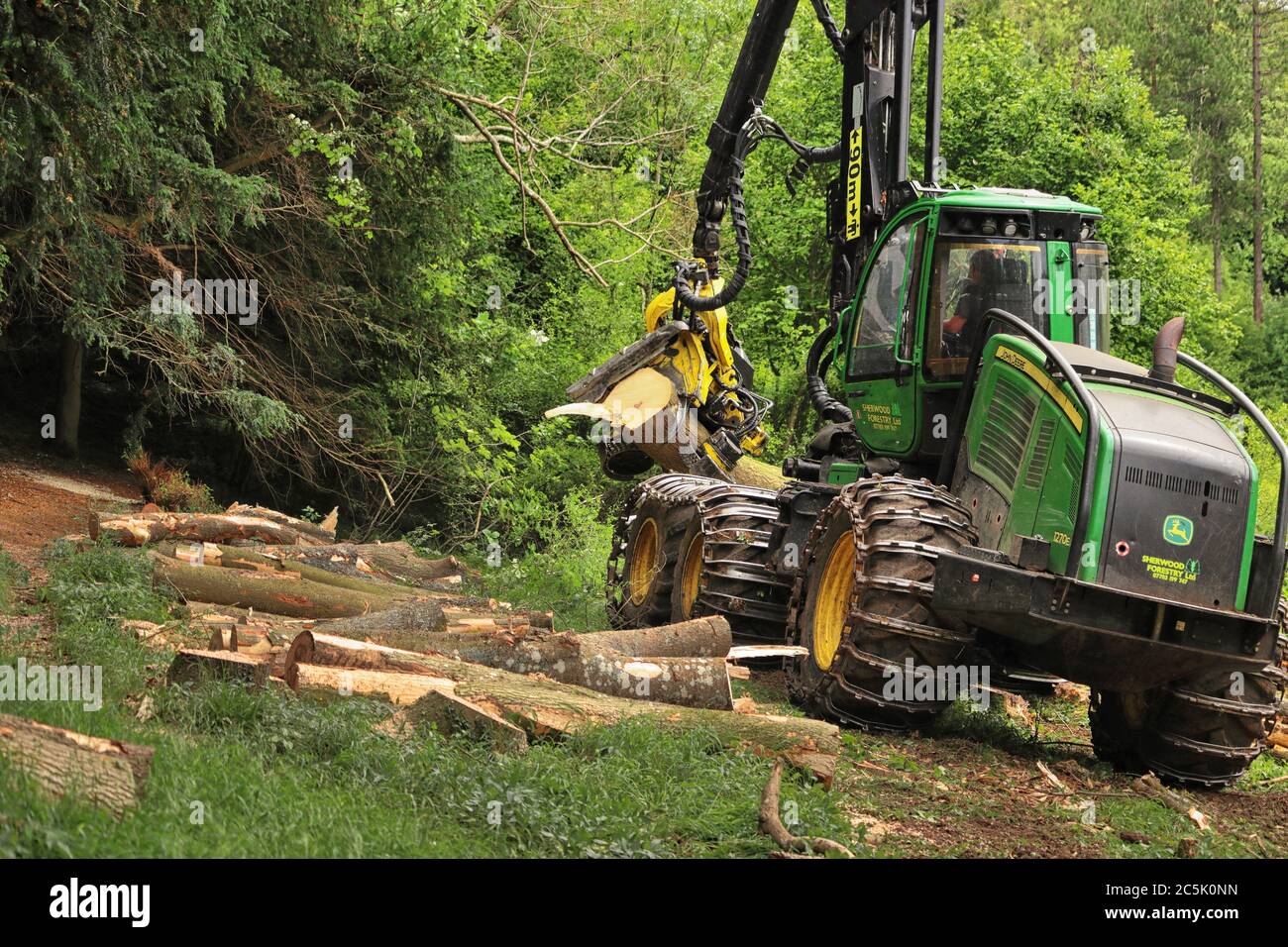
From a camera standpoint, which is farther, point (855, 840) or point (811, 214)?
point (811, 214)

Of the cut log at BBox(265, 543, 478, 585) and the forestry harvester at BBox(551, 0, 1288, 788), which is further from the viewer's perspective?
the cut log at BBox(265, 543, 478, 585)

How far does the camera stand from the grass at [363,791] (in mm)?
4770

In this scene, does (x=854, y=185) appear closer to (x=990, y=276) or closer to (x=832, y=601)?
(x=990, y=276)

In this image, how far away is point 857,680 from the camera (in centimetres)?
803

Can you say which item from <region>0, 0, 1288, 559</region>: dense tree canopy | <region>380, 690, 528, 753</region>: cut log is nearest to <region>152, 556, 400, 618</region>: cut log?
<region>380, 690, 528, 753</region>: cut log

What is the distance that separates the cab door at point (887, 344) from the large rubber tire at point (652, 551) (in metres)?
1.93

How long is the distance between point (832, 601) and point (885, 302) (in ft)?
7.36

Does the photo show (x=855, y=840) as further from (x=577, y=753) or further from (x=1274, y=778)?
(x=1274, y=778)

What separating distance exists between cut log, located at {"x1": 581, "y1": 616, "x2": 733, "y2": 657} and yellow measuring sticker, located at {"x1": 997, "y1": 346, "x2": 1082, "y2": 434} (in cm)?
255

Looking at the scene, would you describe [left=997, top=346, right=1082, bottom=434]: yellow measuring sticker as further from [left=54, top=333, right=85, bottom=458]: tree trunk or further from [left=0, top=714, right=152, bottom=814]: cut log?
[left=54, top=333, right=85, bottom=458]: tree trunk

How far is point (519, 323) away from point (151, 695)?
1549 centimetres

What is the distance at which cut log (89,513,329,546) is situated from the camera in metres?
12.5
